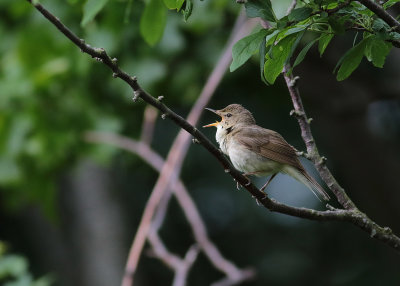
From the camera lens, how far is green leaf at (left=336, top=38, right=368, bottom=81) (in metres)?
1.95

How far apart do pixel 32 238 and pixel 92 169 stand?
229 cm

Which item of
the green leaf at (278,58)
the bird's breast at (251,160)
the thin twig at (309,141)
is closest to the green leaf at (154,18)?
the thin twig at (309,141)

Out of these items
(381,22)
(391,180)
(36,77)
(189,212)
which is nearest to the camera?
(381,22)

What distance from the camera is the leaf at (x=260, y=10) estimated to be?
6.10 feet

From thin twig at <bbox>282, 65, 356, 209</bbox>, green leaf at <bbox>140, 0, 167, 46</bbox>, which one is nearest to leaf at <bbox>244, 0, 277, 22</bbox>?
thin twig at <bbox>282, 65, 356, 209</bbox>

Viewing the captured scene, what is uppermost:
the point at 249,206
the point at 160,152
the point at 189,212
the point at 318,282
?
the point at 160,152

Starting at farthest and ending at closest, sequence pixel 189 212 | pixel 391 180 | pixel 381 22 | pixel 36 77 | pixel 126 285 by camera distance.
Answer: pixel 391 180 < pixel 36 77 < pixel 189 212 < pixel 126 285 < pixel 381 22

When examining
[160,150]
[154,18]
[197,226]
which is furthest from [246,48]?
[160,150]

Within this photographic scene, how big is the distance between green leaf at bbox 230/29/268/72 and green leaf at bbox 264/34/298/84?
0.09 m

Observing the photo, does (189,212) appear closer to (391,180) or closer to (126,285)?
(126,285)

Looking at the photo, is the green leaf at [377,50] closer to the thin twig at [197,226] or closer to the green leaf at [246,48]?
the green leaf at [246,48]

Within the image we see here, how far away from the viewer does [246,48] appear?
1.91m

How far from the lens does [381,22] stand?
1890 mm

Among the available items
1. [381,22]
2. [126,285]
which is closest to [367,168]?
[126,285]
